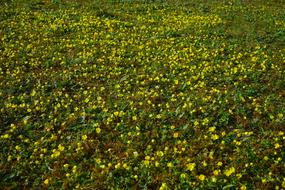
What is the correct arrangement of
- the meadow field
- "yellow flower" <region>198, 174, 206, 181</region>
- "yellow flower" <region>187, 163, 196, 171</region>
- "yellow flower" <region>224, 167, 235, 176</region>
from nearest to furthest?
"yellow flower" <region>198, 174, 206, 181</region>
"yellow flower" <region>224, 167, 235, 176</region>
"yellow flower" <region>187, 163, 196, 171</region>
the meadow field

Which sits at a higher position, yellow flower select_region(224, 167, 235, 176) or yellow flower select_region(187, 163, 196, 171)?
yellow flower select_region(187, 163, 196, 171)

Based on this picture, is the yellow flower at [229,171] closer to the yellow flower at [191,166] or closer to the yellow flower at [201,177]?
the yellow flower at [201,177]

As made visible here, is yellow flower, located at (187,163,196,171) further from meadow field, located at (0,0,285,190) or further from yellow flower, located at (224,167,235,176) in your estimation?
yellow flower, located at (224,167,235,176)

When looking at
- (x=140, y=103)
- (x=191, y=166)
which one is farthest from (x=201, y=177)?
(x=140, y=103)

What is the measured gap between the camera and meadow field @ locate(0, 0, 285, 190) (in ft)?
27.0

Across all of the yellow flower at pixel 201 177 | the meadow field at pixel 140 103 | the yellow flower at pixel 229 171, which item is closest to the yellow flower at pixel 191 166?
the meadow field at pixel 140 103

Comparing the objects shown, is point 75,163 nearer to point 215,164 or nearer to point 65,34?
point 215,164

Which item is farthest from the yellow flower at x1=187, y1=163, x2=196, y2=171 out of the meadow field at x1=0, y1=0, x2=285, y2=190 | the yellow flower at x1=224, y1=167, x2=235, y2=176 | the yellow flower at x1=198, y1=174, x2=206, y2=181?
the yellow flower at x1=224, y1=167, x2=235, y2=176

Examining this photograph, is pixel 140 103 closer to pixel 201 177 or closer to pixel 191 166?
pixel 191 166

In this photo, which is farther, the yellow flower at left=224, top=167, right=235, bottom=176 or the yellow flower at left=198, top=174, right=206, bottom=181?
the yellow flower at left=224, top=167, right=235, bottom=176

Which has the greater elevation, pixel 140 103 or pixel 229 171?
pixel 140 103

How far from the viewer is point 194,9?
69.4 ft

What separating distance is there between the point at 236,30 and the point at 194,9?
171 inches

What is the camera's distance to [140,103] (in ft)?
34.9
